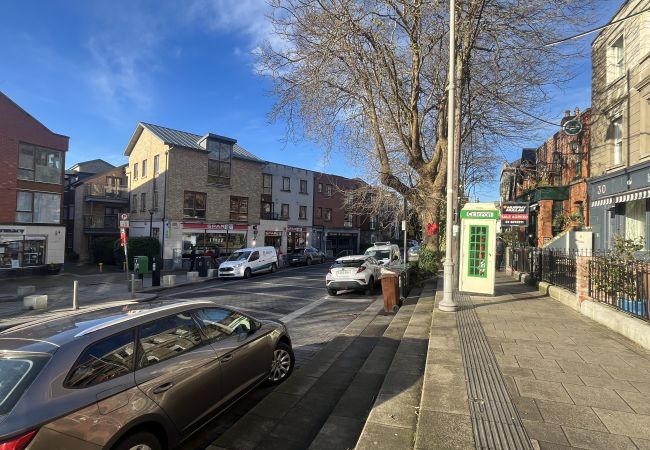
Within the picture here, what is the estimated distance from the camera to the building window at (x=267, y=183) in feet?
122

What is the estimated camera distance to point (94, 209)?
35.4 meters

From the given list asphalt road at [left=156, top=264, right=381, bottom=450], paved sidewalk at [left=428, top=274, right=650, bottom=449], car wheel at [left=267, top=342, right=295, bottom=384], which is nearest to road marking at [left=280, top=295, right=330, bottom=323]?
asphalt road at [left=156, top=264, right=381, bottom=450]

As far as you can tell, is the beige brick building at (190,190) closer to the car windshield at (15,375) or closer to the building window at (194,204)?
the building window at (194,204)

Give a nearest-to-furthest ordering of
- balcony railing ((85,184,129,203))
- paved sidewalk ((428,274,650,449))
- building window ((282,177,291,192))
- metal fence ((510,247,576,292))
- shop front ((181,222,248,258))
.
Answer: paved sidewalk ((428,274,650,449)), metal fence ((510,247,576,292)), shop front ((181,222,248,258)), balcony railing ((85,184,129,203)), building window ((282,177,291,192))

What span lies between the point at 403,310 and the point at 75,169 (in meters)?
46.6

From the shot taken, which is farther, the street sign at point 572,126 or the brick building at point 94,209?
the brick building at point 94,209

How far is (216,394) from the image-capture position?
3998mm

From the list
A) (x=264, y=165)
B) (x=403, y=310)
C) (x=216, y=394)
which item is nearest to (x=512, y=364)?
(x=216, y=394)

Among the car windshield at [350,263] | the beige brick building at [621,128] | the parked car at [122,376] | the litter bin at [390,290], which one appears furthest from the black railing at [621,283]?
the car windshield at [350,263]

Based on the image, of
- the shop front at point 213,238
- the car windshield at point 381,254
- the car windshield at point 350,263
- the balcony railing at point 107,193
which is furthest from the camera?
the balcony railing at point 107,193

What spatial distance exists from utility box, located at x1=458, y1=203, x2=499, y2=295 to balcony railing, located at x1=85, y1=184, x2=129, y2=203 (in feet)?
106

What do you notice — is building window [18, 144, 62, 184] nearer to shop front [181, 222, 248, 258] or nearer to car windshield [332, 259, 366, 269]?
shop front [181, 222, 248, 258]

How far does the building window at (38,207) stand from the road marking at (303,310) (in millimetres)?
21421

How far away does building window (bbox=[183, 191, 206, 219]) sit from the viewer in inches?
1164
